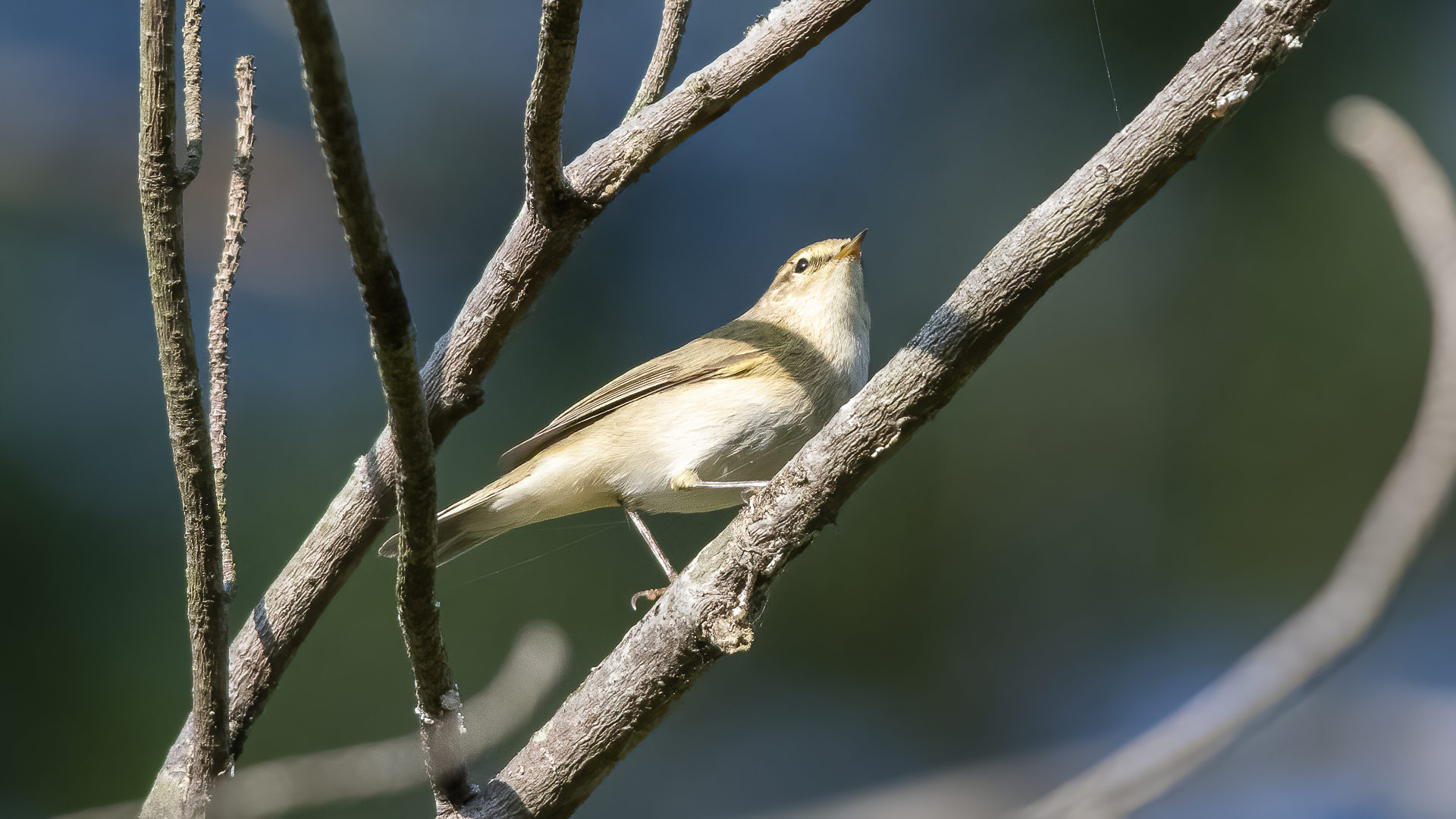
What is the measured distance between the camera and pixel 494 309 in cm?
235

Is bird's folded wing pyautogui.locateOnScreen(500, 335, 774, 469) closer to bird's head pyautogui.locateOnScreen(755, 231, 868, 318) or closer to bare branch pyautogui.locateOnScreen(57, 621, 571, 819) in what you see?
bird's head pyautogui.locateOnScreen(755, 231, 868, 318)

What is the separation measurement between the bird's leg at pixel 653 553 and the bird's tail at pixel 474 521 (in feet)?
1.13

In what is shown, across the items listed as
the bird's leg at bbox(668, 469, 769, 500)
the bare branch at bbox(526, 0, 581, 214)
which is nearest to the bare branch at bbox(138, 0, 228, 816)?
the bare branch at bbox(526, 0, 581, 214)

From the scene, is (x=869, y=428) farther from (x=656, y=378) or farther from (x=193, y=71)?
(x=656, y=378)

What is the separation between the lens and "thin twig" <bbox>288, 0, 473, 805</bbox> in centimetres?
112

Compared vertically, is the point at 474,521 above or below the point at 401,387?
above

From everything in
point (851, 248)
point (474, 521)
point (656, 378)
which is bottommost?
point (474, 521)

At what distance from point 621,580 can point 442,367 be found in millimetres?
2238

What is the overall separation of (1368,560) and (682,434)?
2313 millimetres

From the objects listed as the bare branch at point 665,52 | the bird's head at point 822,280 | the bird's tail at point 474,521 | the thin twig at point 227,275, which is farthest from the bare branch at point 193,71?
the bird's head at point 822,280

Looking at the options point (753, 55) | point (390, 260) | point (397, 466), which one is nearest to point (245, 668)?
point (397, 466)

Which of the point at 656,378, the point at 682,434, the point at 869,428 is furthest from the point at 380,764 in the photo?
the point at 656,378

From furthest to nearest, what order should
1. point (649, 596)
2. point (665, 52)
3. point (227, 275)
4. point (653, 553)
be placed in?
1. point (653, 553)
2. point (649, 596)
3. point (665, 52)
4. point (227, 275)

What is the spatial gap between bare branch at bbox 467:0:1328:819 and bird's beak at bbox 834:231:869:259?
219 cm
